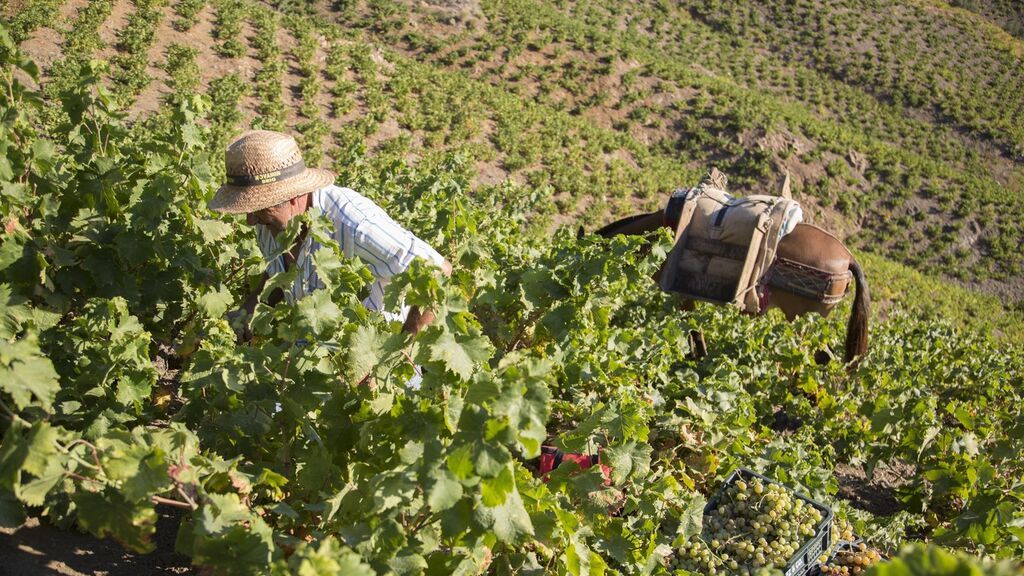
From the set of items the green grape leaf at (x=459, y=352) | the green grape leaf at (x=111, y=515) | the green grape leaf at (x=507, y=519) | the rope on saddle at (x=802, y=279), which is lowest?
the rope on saddle at (x=802, y=279)

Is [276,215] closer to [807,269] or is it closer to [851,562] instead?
[851,562]

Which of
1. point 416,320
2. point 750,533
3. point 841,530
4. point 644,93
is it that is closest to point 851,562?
point 841,530

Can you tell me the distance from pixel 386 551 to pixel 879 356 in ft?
22.2

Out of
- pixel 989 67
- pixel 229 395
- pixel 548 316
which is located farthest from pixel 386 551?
pixel 989 67

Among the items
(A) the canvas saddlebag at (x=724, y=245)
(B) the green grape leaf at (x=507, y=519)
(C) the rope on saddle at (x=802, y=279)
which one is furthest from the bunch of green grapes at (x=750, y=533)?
(C) the rope on saddle at (x=802, y=279)

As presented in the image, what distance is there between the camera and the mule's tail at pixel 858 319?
6883mm

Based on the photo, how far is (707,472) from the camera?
150 inches

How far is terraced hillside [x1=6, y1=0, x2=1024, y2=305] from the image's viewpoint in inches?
516

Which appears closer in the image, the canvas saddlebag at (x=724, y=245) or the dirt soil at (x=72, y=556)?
the dirt soil at (x=72, y=556)

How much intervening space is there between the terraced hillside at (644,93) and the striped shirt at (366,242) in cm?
363

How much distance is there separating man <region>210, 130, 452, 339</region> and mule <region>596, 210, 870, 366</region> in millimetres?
3784

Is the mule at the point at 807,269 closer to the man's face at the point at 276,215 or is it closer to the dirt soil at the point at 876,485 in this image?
the dirt soil at the point at 876,485

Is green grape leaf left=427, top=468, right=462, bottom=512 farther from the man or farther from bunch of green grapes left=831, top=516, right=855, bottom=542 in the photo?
bunch of green grapes left=831, top=516, right=855, bottom=542

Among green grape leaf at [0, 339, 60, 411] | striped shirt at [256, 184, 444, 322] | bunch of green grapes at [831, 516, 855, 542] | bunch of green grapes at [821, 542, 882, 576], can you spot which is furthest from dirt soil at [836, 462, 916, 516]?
green grape leaf at [0, 339, 60, 411]
